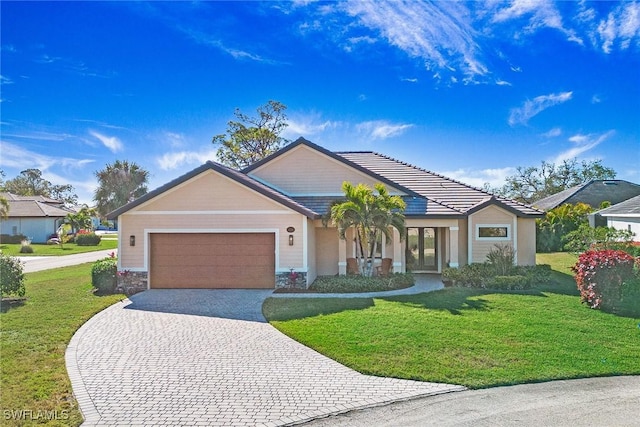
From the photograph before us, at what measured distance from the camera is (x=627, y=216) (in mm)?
27391

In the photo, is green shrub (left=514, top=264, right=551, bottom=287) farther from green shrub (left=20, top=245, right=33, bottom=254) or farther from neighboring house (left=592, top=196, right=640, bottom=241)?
green shrub (left=20, top=245, right=33, bottom=254)

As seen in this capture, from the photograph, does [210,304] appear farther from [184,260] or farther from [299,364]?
[299,364]

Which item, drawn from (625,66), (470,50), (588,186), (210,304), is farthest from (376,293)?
(588,186)

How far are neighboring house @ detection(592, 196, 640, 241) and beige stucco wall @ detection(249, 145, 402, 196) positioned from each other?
18.6m

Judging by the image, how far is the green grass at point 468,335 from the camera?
7.02 metres

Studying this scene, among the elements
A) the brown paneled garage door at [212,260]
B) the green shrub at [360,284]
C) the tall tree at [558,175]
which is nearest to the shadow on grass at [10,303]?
the brown paneled garage door at [212,260]

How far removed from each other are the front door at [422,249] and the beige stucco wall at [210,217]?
6.55 m

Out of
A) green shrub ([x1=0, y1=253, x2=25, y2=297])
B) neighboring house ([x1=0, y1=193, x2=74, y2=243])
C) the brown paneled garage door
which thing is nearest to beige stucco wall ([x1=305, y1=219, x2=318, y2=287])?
the brown paneled garage door

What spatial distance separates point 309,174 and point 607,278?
11971 mm

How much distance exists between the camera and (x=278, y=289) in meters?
14.6

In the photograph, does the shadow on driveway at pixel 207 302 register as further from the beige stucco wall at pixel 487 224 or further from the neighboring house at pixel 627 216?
the neighboring house at pixel 627 216

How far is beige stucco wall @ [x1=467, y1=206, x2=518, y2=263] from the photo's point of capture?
17.7 metres

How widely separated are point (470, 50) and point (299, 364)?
12.5m

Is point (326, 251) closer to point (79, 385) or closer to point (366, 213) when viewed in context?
point (366, 213)
